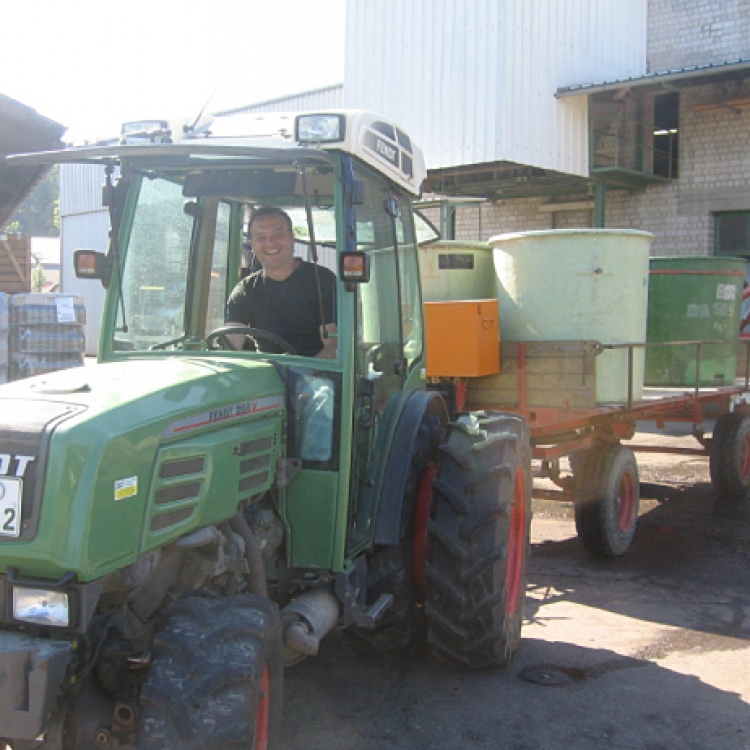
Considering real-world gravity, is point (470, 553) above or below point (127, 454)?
below

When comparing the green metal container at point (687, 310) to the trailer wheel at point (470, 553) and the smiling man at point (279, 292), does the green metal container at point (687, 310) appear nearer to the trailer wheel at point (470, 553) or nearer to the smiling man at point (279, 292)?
the trailer wheel at point (470, 553)

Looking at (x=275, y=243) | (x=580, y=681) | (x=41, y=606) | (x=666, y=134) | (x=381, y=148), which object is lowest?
(x=580, y=681)

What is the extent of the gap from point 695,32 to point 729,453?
10.8 metres

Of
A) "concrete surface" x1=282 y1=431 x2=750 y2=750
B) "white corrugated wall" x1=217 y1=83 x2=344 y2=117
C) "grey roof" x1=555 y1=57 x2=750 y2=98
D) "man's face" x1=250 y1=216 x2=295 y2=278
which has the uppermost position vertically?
"white corrugated wall" x1=217 y1=83 x2=344 y2=117

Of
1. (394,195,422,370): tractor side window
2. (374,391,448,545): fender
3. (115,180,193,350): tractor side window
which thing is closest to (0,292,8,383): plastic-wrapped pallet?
(115,180,193,350): tractor side window

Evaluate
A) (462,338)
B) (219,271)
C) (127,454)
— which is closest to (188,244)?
(219,271)

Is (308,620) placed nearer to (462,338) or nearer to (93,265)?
(93,265)

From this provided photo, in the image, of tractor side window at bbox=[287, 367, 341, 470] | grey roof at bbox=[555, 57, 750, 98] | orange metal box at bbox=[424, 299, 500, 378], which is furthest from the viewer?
grey roof at bbox=[555, 57, 750, 98]

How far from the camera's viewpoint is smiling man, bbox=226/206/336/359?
399cm

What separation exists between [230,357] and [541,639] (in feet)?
8.05

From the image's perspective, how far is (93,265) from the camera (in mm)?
3906

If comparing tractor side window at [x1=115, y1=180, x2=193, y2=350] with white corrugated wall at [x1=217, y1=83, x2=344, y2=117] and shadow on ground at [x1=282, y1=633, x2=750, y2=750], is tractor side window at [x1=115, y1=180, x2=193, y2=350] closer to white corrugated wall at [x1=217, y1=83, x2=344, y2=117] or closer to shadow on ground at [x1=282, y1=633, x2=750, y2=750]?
shadow on ground at [x1=282, y1=633, x2=750, y2=750]

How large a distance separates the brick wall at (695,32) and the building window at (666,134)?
0.61 meters

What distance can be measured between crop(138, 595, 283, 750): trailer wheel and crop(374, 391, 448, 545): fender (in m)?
1.14
